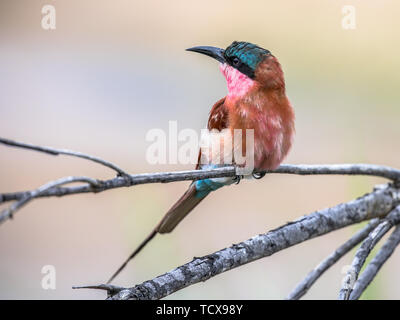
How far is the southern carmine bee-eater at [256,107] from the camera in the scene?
1.67m

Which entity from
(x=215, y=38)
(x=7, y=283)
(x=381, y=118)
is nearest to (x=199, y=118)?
(x=215, y=38)

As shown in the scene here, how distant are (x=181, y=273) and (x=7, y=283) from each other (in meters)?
1.58

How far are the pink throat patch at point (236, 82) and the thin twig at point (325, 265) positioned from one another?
550 mm

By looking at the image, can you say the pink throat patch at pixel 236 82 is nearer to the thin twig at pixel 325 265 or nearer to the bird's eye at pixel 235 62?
the bird's eye at pixel 235 62

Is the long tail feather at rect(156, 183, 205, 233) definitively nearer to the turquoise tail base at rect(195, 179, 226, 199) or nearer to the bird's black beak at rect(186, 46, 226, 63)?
the turquoise tail base at rect(195, 179, 226, 199)

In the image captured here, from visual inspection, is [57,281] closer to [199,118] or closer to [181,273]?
[199,118]

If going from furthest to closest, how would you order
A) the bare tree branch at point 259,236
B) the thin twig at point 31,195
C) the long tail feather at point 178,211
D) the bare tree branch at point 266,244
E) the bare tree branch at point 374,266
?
the long tail feather at point 178,211
the bare tree branch at point 374,266
the bare tree branch at point 266,244
the bare tree branch at point 259,236
the thin twig at point 31,195

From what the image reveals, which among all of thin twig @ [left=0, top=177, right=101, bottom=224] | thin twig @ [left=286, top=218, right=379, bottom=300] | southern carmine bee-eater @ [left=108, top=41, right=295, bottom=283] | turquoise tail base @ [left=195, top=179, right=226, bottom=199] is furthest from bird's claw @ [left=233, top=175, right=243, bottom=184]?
thin twig @ [left=0, top=177, right=101, bottom=224]

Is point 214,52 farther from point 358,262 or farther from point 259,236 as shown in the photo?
point 358,262

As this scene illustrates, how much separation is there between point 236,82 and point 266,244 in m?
0.56

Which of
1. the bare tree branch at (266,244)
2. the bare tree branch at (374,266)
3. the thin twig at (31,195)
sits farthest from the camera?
the bare tree branch at (374,266)

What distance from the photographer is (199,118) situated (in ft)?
9.96

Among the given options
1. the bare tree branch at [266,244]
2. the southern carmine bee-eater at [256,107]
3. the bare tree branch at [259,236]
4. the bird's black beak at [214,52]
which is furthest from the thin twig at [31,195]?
the bird's black beak at [214,52]

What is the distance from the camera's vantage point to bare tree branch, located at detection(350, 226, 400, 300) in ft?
4.95
